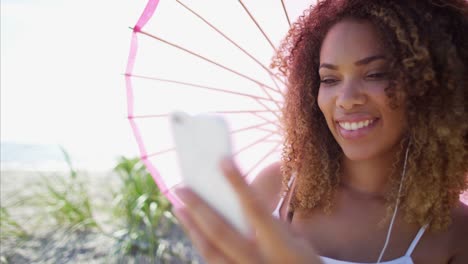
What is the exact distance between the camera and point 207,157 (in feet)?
2.85

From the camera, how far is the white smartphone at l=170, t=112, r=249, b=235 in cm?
84

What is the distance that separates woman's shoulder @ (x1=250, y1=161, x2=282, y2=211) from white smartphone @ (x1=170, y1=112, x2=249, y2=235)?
3.25 feet

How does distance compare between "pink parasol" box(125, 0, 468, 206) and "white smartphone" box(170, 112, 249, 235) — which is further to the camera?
"pink parasol" box(125, 0, 468, 206)

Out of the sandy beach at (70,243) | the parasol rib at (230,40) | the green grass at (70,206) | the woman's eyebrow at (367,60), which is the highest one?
the parasol rib at (230,40)

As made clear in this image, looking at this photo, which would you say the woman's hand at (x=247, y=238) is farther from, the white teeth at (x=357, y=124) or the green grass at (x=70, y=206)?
the green grass at (x=70, y=206)

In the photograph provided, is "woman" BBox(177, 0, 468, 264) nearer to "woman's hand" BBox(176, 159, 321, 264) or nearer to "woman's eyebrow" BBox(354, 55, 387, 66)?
"woman's eyebrow" BBox(354, 55, 387, 66)

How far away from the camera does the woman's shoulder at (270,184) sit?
1.91 meters

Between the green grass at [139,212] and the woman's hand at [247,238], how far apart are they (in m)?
2.56

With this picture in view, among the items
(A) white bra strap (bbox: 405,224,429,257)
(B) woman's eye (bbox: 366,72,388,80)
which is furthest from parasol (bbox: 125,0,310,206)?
(A) white bra strap (bbox: 405,224,429,257)

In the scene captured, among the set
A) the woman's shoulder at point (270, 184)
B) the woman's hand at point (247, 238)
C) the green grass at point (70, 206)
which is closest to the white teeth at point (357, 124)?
the woman's shoulder at point (270, 184)

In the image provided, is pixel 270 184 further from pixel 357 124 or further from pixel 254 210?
pixel 254 210

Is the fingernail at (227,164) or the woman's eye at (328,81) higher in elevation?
the woman's eye at (328,81)

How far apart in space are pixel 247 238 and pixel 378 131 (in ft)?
2.61

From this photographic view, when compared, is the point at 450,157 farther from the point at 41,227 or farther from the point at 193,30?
the point at 41,227
